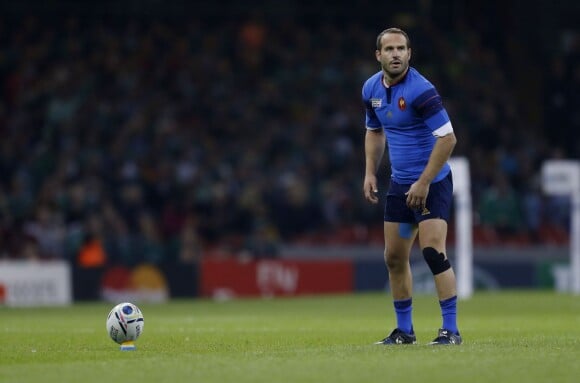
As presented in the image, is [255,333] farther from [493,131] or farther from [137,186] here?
[493,131]

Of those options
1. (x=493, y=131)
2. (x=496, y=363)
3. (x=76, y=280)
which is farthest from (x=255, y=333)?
(x=493, y=131)

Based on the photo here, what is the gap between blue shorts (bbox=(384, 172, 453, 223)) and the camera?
10508 mm

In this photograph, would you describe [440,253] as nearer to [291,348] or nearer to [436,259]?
[436,259]

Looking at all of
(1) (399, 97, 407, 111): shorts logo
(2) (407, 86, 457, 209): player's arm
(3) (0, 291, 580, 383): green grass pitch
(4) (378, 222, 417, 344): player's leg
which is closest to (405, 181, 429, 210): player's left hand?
(2) (407, 86, 457, 209): player's arm

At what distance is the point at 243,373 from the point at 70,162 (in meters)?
18.4

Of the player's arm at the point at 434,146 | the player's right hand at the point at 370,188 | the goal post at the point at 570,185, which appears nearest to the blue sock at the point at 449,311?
the player's arm at the point at 434,146

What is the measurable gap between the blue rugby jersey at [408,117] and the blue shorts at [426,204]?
6 cm

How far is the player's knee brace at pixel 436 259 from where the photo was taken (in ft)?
34.2

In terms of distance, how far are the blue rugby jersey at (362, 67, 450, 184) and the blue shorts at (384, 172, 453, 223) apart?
0.06 meters

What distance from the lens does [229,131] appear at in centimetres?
2847

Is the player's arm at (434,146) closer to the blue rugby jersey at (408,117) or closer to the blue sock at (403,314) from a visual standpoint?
the blue rugby jersey at (408,117)

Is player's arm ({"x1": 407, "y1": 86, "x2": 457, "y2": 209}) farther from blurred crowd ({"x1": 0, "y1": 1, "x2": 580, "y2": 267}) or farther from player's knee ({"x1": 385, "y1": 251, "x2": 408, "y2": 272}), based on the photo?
blurred crowd ({"x1": 0, "y1": 1, "x2": 580, "y2": 267})

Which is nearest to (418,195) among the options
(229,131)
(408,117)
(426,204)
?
(426,204)

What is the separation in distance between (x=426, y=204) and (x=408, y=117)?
699 mm
